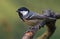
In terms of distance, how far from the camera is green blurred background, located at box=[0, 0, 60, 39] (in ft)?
16.8

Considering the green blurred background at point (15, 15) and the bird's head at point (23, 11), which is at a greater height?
the bird's head at point (23, 11)

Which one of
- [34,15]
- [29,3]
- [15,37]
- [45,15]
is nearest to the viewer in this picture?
[45,15]

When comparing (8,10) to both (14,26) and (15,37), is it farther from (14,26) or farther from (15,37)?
(15,37)

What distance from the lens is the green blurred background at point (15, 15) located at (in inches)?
201

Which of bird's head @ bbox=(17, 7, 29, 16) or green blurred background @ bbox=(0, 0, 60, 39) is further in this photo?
green blurred background @ bbox=(0, 0, 60, 39)

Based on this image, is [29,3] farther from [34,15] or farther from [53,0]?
[34,15]

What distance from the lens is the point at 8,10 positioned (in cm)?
605

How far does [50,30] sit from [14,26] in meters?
2.55

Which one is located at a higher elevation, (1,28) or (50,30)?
(50,30)

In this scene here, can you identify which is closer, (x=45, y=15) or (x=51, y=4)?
(x=45, y=15)

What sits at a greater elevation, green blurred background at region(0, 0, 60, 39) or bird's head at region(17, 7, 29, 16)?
bird's head at region(17, 7, 29, 16)

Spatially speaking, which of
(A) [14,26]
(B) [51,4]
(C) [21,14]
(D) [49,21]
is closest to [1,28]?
(A) [14,26]

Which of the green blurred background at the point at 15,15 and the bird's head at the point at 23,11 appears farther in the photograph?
the green blurred background at the point at 15,15

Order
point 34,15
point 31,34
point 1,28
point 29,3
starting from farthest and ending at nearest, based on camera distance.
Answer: point 29,3
point 1,28
point 34,15
point 31,34
